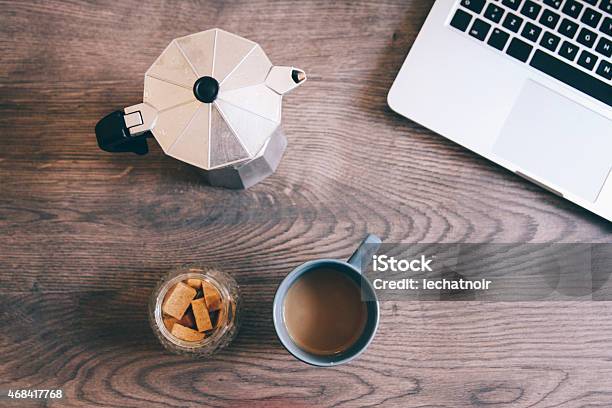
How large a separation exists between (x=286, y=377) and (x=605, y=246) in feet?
1.27

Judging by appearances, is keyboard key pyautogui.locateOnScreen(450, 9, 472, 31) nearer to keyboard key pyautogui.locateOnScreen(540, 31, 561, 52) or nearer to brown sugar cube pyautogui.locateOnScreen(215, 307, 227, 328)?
keyboard key pyautogui.locateOnScreen(540, 31, 561, 52)

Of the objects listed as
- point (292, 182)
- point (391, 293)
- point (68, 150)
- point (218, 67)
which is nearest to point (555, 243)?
point (391, 293)

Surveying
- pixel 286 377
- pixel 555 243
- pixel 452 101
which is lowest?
pixel 286 377

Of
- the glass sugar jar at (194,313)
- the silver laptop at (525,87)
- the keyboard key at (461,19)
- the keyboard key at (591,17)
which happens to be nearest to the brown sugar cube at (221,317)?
the glass sugar jar at (194,313)

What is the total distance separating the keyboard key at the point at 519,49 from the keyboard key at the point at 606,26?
81 mm

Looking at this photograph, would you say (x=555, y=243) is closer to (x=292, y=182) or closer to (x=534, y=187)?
(x=534, y=187)

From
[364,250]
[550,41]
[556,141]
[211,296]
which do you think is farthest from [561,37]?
[211,296]

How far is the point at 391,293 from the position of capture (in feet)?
2.40

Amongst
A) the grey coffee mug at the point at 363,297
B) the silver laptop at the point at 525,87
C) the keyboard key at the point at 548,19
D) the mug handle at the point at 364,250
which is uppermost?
the keyboard key at the point at 548,19

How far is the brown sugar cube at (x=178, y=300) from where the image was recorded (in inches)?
27.1

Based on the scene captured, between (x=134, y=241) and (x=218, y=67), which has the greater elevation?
(x=218, y=67)

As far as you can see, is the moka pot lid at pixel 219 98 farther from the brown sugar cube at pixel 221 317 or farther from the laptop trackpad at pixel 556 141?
the laptop trackpad at pixel 556 141

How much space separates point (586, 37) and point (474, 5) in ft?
0.42

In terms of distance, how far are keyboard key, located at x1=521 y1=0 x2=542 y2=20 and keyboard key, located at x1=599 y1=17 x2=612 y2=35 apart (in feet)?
0.24
